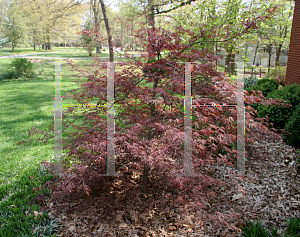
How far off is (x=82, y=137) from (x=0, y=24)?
57.4ft

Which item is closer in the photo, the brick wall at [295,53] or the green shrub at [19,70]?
the brick wall at [295,53]

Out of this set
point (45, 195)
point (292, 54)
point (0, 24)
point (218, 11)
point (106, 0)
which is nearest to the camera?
point (45, 195)

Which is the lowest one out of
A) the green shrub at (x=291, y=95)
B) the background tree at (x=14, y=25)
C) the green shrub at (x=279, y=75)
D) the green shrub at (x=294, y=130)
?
the green shrub at (x=294, y=130)

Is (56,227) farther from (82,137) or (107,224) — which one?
(82,137)

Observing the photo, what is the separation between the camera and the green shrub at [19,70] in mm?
12945

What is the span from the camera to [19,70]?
1321 cm

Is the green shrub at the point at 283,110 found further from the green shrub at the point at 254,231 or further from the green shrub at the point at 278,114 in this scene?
the green shrub at the point at 254,231

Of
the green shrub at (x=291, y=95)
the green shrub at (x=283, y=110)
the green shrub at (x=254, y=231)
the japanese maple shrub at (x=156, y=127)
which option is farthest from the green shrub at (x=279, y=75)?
the green shrub at (x=254, y=231)

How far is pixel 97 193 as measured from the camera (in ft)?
9.20

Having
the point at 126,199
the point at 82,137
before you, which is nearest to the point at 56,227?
the point at 126,199

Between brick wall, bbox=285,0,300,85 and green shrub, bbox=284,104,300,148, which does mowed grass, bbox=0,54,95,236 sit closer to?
green shrub, bbox=284,104,300,148

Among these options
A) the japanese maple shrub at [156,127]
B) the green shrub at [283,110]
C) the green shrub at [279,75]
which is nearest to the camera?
the japanese maple shrub at [156,127]

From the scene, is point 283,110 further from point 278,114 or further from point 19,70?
point 19,70

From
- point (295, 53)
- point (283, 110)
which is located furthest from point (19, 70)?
point (295, 53)
